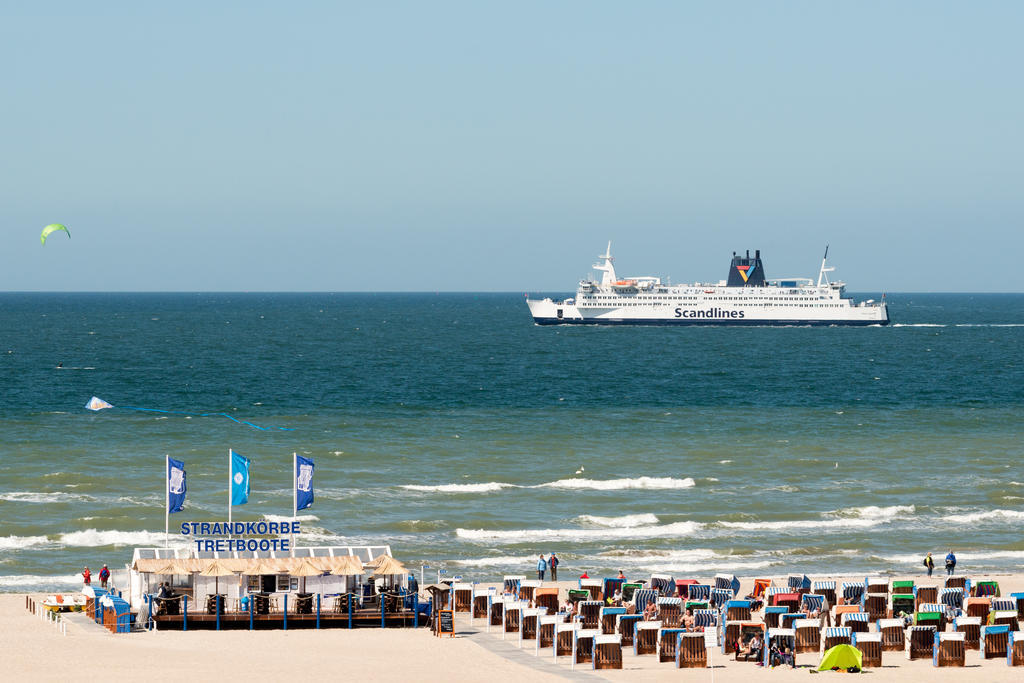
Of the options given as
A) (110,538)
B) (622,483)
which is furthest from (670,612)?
(622,483)

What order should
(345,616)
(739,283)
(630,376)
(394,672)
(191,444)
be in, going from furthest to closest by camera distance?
(739,283), (630,376), (191,444), (345,616), (394,672)

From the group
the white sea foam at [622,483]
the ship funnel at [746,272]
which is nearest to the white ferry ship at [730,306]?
the ship funnel at [746,272]

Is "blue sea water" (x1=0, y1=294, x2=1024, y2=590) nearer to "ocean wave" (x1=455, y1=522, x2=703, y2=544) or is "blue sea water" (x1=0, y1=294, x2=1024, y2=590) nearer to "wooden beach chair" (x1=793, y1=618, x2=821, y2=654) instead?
"ocean wave" (x1=455, y1=522, x2=703, y2=544)

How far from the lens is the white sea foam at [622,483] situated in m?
51.3

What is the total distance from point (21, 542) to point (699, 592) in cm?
2129

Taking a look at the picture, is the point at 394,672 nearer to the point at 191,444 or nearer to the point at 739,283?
the point at 191,444

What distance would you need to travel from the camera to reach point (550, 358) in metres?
125

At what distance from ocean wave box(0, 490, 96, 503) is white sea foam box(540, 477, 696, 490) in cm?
1673

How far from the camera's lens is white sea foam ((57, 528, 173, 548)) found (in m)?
40.8

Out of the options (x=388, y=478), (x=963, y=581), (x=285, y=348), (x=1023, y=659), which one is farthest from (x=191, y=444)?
(x=285, y=348)

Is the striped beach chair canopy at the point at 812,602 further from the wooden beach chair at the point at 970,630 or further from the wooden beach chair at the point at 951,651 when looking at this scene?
the wooden beach chair at the point at 951,651

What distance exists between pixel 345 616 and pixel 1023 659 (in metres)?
13.8

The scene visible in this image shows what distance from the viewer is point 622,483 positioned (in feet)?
170

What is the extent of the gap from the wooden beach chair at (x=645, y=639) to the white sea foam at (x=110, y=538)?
18661 mm
